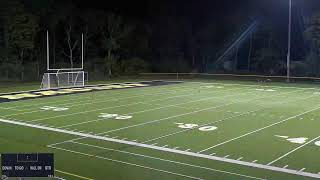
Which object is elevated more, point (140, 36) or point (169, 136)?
point (140, 36)

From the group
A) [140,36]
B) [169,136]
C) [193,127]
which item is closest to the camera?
[169,136]

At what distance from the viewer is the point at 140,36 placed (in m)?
50.3

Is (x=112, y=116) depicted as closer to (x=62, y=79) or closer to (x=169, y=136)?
(x=169, y=136)

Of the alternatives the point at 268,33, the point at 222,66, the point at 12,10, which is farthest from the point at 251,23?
the point at 12,10

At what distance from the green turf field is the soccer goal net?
261 inches

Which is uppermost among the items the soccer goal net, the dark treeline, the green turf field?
the dark treeline

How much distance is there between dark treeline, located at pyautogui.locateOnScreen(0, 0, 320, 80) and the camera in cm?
3991

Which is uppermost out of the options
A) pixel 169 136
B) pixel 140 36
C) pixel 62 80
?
pixel 140 36

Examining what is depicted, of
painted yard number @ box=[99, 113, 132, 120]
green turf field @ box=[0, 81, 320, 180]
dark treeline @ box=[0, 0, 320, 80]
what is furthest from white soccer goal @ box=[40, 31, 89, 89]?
painted yard number @ box=[99, 113, 132, 120]

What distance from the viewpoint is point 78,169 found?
1029 cm

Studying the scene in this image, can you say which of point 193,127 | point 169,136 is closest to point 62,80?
point 193,127

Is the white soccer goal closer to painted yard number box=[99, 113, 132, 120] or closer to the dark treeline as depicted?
the dark treeline

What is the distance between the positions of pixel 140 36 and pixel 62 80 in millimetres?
19399

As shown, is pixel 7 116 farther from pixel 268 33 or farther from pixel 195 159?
pixel 268 33
